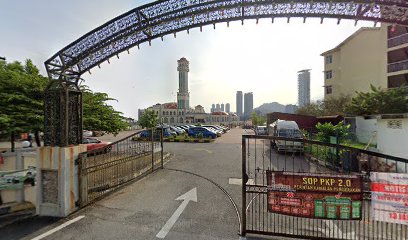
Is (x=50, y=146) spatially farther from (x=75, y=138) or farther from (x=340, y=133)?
(x=340, y=133)

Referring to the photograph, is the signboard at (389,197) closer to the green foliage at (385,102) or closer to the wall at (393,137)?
the wall at (393,137)

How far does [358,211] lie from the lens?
4297 mm

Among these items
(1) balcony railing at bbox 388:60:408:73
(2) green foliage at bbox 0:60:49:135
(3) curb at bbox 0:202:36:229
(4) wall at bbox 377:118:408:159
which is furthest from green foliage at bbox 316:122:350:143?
(1) balcony railing at bbox 388:60:408:73

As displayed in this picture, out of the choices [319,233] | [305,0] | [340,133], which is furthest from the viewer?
[340,133]

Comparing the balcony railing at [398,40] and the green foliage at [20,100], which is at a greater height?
the balcony railing at [398,40]

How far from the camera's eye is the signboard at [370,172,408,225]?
4.09 m

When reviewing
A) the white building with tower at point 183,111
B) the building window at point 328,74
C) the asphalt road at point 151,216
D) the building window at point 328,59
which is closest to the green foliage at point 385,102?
the asphalt road at point 151,216

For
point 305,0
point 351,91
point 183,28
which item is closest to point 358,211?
point 305,0

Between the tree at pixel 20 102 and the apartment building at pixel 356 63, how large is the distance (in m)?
39.6

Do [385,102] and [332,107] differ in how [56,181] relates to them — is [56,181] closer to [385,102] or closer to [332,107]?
[385,102]

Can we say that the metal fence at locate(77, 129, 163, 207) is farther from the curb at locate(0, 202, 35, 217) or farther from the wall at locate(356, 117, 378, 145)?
the wall at locate(356, 117, 378, 145)

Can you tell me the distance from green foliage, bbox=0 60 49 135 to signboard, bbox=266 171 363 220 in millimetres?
8591

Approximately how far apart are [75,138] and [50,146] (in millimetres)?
620

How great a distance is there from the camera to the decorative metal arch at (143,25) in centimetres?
550
